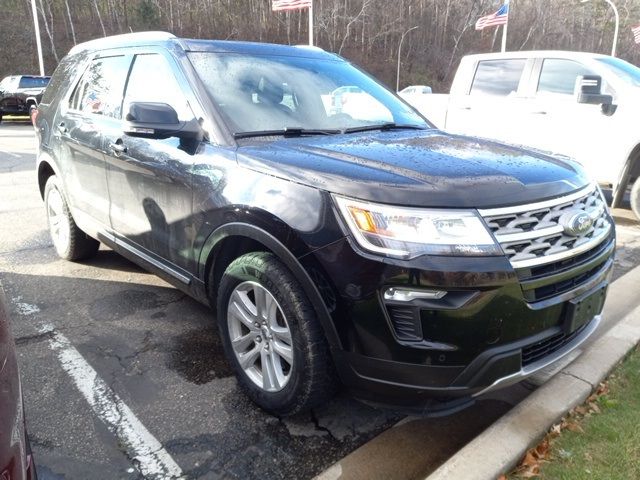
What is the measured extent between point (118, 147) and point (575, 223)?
2.71m

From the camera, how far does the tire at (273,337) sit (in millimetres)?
2232

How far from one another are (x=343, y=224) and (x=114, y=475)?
143cm

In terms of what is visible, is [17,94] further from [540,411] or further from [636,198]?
[540,411]

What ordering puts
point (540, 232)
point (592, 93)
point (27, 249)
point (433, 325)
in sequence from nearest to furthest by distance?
1. point (433, 325)
2. point (540, 232)
3. point (27, 249)
4. point (592, 93)

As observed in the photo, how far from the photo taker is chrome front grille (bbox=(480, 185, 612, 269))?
6.66ft

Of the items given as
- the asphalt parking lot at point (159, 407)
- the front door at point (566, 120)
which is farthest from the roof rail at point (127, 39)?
the front door at point (566, 120)

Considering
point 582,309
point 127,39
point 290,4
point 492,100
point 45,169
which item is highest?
point 290,4

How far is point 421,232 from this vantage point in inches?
78.2

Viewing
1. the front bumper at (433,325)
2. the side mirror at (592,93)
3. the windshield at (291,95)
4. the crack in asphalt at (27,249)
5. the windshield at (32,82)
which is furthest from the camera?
the windshield at (32,82)

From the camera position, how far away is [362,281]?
1986mm

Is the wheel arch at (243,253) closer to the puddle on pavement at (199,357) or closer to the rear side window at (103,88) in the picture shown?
the puddle on pavement at (199,357)

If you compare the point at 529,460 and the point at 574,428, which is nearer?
the point at 529,460

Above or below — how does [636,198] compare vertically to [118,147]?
below

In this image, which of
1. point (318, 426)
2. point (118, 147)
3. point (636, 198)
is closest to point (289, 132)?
point (118, 147)
